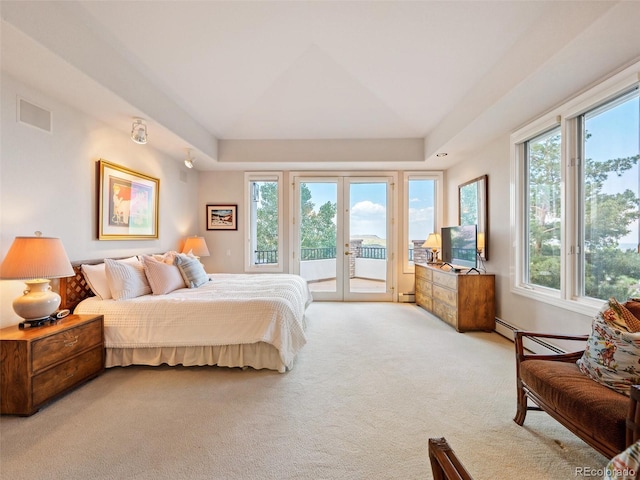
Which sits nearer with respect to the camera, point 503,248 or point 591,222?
point 591,222

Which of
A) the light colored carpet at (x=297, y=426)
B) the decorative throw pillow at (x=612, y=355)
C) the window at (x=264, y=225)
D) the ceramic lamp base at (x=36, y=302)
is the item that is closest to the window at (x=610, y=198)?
the decorative throw pillow at (x=612, y=355)

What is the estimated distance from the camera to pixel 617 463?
0.88 meters

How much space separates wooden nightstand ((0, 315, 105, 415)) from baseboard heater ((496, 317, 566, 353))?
165 inches

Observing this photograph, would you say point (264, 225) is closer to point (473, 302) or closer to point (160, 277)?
point (160, 277)

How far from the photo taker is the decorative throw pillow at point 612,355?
143cm

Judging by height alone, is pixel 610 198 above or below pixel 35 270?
above

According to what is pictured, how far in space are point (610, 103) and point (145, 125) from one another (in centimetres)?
440

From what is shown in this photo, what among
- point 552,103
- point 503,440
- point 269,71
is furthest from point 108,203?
point 552,103

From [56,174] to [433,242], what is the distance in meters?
4.90

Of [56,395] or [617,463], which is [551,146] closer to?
[617,463]

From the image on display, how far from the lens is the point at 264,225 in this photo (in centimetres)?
543

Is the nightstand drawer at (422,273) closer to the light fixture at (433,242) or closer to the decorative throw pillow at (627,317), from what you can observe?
the light fixture at (433,242)

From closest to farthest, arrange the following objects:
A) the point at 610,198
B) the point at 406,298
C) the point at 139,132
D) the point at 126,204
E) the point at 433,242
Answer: the point at 610,198
the point at 139,132
the point at 126,204
the point at 433,242
the point at 406,298

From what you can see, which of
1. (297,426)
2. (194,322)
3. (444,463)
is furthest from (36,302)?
(444,463)
